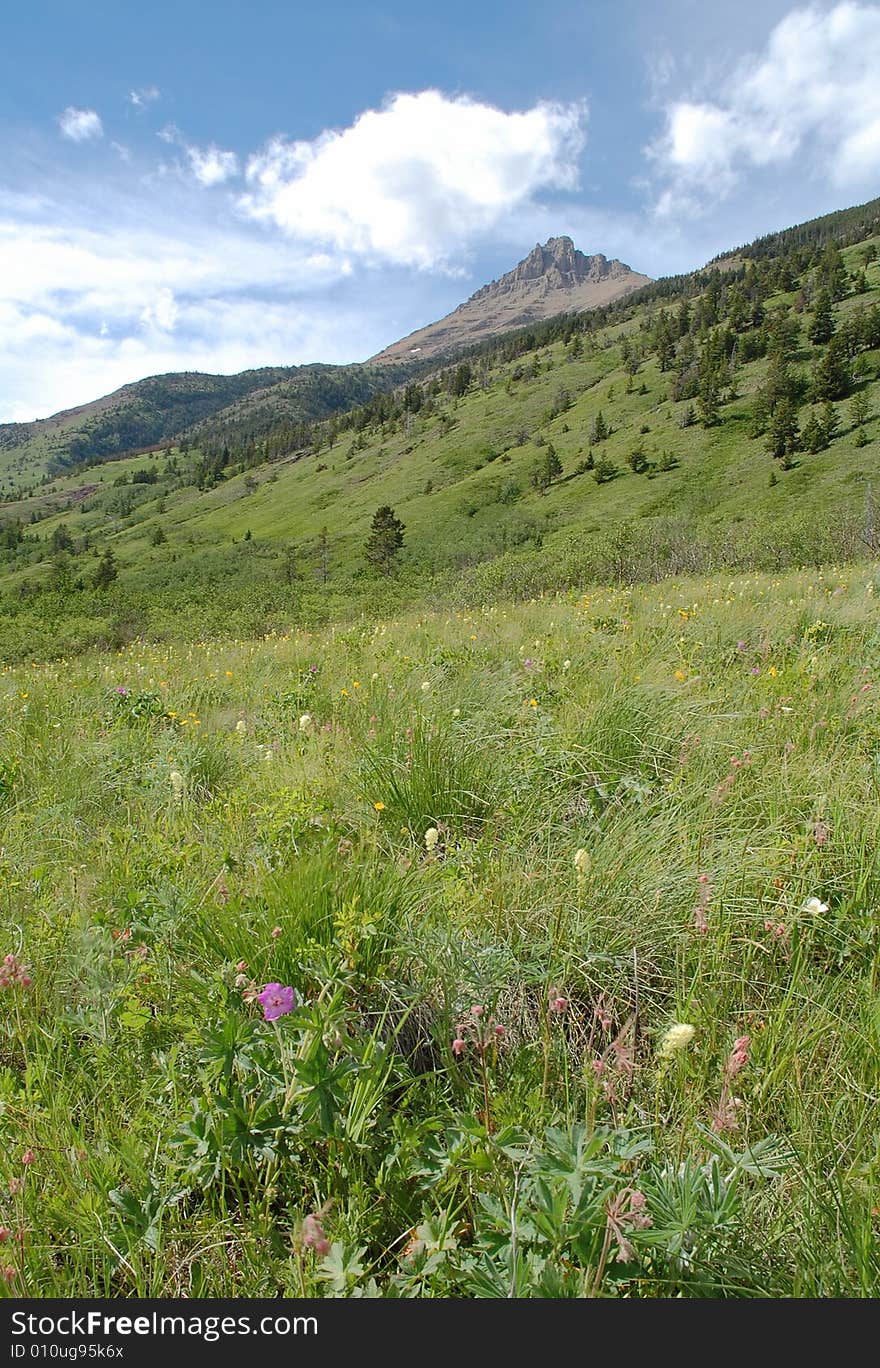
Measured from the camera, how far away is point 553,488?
76.2 meters

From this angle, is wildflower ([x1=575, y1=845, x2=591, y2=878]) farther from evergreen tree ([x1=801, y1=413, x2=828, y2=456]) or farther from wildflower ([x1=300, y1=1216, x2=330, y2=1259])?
evergreen tree ([x1=801, y1=413, x2=828, y2=456])

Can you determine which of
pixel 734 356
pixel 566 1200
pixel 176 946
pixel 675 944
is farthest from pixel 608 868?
pixel 734 356

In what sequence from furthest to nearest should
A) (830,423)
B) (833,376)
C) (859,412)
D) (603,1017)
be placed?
(833,376), (830,423), (859,412), (603,1017)

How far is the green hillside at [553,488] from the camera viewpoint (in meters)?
47.0

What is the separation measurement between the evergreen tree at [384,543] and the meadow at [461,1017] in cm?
6180

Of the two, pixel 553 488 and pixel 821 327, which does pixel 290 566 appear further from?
pixel 821 327

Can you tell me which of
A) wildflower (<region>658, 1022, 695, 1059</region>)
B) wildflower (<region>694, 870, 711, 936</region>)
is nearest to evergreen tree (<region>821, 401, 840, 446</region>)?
wildflower (<region>694, 870, 711, 936</region>)

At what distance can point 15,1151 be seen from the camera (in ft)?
4.84

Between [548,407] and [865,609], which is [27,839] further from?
[548,407]

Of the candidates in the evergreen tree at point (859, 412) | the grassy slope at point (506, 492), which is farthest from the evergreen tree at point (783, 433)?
the evergreen tree at point (859, 412)

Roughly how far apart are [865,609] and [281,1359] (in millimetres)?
7268

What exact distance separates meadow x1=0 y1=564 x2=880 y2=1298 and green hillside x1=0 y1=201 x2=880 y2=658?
31706mm

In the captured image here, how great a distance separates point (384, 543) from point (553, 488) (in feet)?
78.8

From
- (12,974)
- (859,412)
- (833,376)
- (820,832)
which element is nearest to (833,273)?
(833,376)
